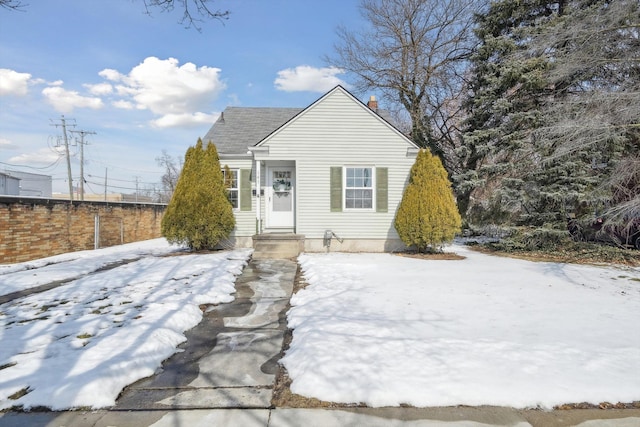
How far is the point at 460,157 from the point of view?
1379 cm

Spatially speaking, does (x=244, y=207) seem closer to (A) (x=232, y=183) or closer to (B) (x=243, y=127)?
(A) (x=232, y=183)

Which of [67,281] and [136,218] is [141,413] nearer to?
[67,281]

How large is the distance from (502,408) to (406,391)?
73 centimetres

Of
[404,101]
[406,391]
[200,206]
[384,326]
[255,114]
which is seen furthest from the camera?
[404,101]

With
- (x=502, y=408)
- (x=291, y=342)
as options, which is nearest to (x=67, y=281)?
(x=291, y=342)

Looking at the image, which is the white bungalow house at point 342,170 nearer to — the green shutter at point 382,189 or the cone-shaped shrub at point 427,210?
the green shutter at point 382,189

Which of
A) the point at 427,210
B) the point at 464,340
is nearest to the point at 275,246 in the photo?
the point at 427,210

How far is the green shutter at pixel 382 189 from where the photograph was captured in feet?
35.2

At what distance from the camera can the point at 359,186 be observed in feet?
35.6

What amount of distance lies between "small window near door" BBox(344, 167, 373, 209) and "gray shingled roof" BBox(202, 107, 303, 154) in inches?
128

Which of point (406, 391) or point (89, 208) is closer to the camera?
point (406, 391)

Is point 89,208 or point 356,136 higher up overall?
point 356,136

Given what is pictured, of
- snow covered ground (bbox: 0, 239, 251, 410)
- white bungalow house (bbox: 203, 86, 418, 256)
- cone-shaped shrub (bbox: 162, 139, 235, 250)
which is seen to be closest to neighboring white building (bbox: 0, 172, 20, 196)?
cone-shaped shrub (bbox: 162, 139, 235, 250)

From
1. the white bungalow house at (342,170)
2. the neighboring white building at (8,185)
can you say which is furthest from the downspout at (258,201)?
the neighboring white building at (8,185)
